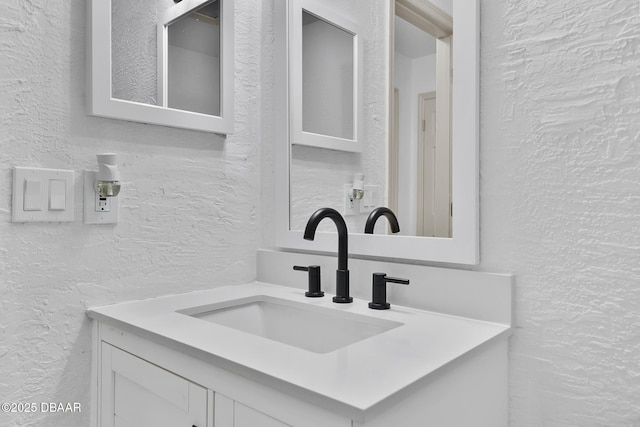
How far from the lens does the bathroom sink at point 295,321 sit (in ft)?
3.35

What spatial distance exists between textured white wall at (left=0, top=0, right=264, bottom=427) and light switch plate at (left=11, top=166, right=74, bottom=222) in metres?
0.02

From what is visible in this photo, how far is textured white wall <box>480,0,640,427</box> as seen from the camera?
82 cm

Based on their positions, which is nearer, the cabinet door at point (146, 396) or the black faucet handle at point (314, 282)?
the cabinet door at point (146, 396)

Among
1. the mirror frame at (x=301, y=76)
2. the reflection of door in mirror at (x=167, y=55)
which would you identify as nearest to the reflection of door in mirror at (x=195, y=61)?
the reflection of door in mirror at (x=167, y=55)

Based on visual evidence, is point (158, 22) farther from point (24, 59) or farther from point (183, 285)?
point (183, 285)

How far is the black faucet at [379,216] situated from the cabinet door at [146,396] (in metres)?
0.58

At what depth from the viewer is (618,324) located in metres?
0.83

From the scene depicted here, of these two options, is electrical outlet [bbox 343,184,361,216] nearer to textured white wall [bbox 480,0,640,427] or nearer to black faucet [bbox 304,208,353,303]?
black faucet [bbox 304,208,353,303]

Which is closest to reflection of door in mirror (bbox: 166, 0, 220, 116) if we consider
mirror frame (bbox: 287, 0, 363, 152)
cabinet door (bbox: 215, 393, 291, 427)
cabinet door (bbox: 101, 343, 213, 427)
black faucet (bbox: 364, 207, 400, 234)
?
mirror frame (bbox: 287, 0, 363, 152)

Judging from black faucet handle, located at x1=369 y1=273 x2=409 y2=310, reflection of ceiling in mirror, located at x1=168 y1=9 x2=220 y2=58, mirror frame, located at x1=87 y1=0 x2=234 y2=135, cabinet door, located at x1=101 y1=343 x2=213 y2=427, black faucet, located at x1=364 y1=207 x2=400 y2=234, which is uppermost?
reflection of ceiling in mirror, located at x1=168 y1=9 x2=220 y2=58

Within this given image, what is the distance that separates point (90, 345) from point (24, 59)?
26.3 inches

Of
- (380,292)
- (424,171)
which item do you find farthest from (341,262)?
(424,171)

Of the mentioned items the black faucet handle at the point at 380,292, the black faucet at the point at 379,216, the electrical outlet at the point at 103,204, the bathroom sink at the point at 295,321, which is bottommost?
the bathroom sink at the point at 295,321

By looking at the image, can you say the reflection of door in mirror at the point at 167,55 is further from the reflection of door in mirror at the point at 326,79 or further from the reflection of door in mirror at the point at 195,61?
the reflection of door in mirror at the point at 326,79
